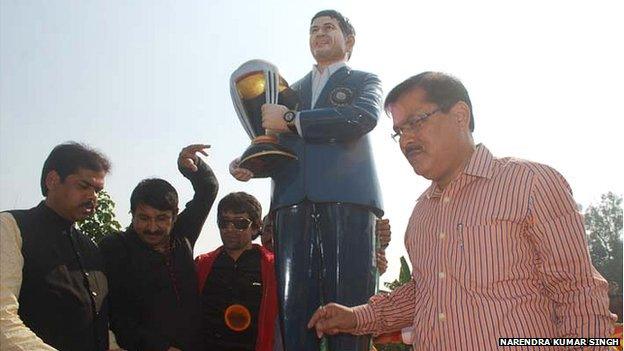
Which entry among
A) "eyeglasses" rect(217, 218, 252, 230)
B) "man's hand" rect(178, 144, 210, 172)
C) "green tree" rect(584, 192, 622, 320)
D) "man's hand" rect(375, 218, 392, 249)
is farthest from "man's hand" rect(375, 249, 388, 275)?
"green tree" rect(584, 192, 622, 320)

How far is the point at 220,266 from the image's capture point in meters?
3.61

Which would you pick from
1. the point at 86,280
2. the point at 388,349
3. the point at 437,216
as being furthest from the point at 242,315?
the point at 388,349

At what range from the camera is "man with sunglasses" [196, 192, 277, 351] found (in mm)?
3393

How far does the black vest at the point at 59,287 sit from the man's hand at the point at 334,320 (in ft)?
3.42

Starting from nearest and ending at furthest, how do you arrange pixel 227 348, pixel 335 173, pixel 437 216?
pixel 437 216 → pixel 335 173 → pixel 227 348

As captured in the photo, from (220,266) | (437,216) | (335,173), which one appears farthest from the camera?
(220,266)

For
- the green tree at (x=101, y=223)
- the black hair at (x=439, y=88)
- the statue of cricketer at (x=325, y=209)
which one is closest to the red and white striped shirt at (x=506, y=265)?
the black hair at (x=439, y=88)

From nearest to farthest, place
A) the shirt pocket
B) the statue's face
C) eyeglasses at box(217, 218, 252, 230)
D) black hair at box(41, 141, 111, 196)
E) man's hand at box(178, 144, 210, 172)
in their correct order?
the shirt pocket < black hair at box(41, 141, 111, 196) < the statue's face < man's hand at box(178, 144, 210, 172) < eyeglasses at box(217, 218, 252, 230)

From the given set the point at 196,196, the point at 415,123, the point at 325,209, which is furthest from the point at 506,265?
the point at 196,196

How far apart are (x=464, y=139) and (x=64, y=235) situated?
1769mm

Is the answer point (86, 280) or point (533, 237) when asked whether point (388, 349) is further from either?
point (533, 237)

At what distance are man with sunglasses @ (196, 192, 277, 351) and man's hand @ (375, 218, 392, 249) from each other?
758 millimetres

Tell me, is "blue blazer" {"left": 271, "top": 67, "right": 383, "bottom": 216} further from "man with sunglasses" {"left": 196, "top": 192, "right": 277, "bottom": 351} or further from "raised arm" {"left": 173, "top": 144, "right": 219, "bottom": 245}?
"man with sunglasses" {"left": 196, "top": 192, "right": 277, "bottom": 351}

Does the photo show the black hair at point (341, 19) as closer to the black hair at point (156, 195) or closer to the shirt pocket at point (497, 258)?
the black hair at point (156, 195)
